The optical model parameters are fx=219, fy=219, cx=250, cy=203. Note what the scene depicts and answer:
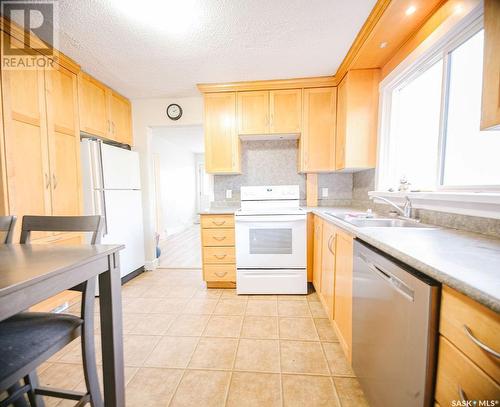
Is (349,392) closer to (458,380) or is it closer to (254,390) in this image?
(254,390)

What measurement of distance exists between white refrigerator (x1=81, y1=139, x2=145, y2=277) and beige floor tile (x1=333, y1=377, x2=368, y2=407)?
6.86 feet

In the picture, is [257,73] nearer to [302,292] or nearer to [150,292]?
[302,292]

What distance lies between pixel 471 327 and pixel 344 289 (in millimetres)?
936

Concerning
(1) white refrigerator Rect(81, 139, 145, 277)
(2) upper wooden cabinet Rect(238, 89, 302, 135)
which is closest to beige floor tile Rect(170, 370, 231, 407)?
(1) white refrigerator Rect(81, 139, 145, 277)

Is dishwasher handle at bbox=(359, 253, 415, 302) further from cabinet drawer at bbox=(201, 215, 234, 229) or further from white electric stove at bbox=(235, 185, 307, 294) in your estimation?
cabinet drawer at bbox=(201, 215, 234, 229)

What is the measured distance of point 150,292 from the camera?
246cm

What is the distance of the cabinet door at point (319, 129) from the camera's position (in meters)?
2.55

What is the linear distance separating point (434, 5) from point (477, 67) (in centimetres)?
50

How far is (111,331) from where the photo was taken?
987 millimetres

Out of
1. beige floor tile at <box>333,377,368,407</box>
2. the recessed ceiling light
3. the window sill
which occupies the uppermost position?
the recessed ceiling light

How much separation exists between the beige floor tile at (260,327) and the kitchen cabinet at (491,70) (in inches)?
68.6

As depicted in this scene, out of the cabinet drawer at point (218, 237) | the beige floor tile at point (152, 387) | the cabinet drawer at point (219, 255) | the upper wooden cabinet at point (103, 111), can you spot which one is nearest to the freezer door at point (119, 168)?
the upper wooden cabinet at point (103, 111)

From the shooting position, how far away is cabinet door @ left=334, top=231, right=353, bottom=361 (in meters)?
1.34

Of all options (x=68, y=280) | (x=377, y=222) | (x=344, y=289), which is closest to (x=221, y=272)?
(x=344, y=289)
